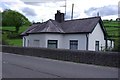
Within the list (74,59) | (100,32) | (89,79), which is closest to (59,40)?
A: (100,32)

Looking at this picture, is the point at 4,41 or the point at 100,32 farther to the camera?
the point at 4,41

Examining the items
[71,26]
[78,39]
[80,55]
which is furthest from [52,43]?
[80,55]

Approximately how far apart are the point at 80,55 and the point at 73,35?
13303 mm

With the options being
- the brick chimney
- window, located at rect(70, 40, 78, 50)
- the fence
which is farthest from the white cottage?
the fence

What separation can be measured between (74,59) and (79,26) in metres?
13.2

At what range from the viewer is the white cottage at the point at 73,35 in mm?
34281

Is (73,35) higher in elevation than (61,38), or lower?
higher

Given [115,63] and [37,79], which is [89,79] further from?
[115,63]

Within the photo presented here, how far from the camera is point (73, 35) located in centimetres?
3588

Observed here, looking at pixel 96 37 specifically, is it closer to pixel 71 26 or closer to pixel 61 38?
pixel 71 26

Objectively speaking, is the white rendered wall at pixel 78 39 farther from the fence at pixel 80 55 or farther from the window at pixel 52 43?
the fence at pixel 80 55

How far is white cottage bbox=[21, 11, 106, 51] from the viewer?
112ft

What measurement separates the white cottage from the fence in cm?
462

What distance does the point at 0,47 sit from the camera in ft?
145
